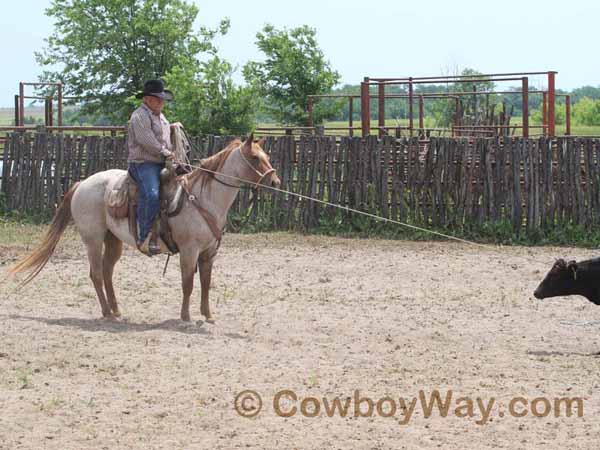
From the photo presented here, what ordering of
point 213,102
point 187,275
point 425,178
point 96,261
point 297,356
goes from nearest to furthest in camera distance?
point 297,356 < point 187,275 < point 96,261 < point 425,178 < point 213,102

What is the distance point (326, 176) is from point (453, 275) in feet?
16.0

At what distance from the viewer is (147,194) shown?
31.7ft

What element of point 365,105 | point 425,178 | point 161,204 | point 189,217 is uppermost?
point 365,105

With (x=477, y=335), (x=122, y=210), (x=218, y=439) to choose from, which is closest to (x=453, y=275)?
(x=477, y=335)

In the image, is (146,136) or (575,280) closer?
(575,280)

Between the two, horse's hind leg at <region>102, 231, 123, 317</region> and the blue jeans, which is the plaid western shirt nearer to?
the blue jeans

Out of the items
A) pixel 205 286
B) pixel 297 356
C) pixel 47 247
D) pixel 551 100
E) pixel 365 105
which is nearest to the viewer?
pixel 297 356

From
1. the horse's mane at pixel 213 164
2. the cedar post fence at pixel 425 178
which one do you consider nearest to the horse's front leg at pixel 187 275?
the horse's mane at pixel 213 164

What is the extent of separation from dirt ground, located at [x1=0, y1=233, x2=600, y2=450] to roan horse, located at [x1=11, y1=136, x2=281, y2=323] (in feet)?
1.42

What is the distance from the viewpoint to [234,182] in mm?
9758

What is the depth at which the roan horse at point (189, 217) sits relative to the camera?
31.8 feet

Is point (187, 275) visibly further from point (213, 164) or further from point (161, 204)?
point (213, 164)

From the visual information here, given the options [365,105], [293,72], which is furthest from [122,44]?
[365,105]

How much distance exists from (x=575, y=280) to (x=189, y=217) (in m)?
3.56
